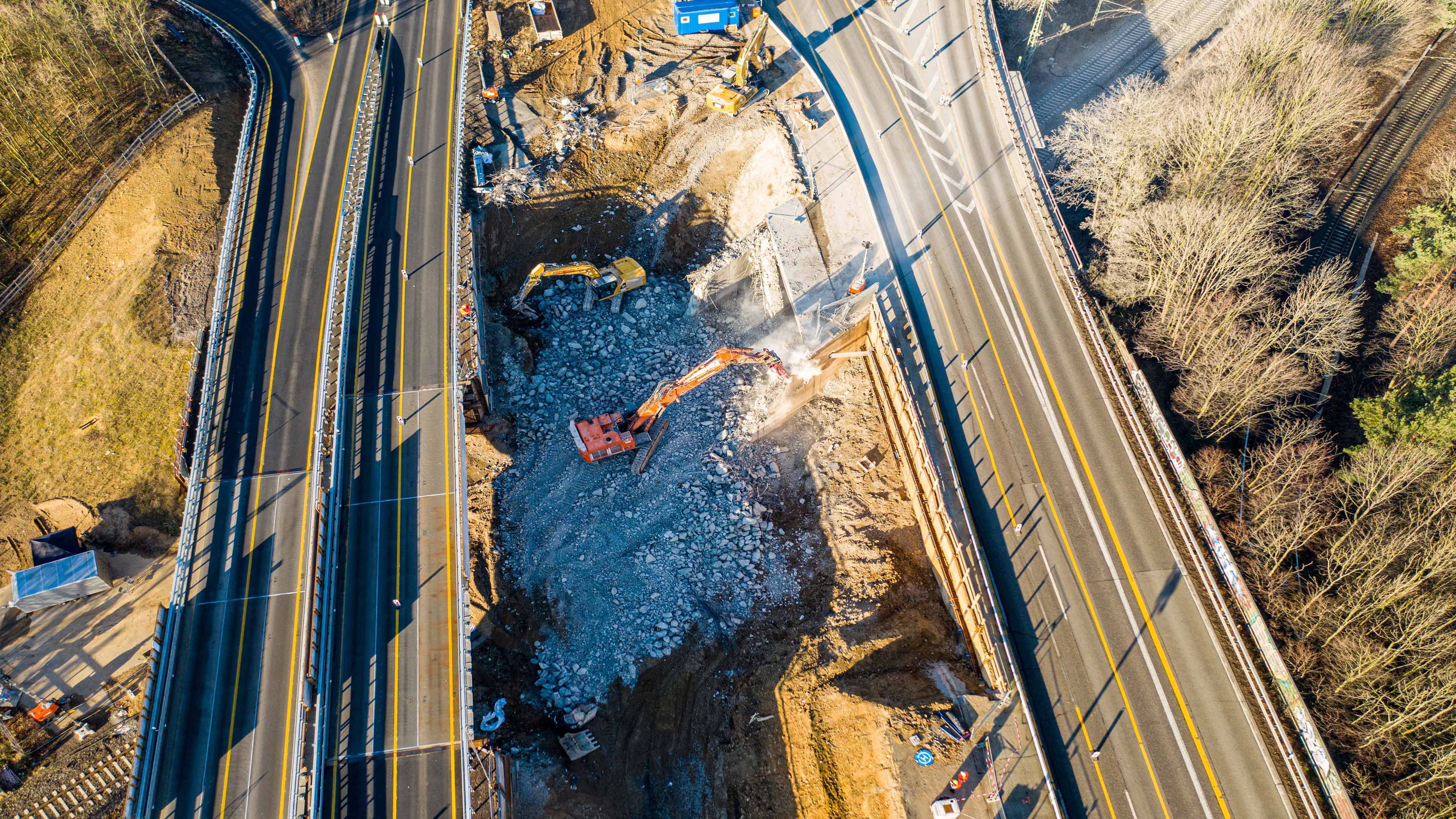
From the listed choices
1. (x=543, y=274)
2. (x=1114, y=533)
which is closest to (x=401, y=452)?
(x=543, y=274)

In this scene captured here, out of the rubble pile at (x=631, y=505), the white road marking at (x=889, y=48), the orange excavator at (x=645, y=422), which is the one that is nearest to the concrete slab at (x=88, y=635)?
the rubble pile at (x=631, y=505)

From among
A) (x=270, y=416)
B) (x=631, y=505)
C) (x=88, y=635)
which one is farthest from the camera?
(x=631, y=505)

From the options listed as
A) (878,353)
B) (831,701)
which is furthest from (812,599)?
(878,353)

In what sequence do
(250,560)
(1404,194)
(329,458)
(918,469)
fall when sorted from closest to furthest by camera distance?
(250,560)
(329,458)
(918,469)
(1404,194)

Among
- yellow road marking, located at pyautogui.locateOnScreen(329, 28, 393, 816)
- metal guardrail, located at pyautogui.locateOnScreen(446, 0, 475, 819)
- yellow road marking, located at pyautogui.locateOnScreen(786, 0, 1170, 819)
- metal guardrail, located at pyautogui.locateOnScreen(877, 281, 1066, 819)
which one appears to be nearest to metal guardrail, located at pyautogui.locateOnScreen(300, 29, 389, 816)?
yellow road marking, located at pyautogui.locateOnScreen(329, 28, 393, 816)

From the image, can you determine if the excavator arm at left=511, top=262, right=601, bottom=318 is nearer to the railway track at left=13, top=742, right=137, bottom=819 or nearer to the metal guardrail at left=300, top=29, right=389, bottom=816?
the metal guardrail at left=300, top=29, right=389, bottom=816

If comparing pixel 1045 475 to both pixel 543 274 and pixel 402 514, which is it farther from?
pixel 402 514

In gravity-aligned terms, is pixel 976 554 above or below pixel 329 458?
below

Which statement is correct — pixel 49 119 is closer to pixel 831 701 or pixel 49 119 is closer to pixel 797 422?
pixel 797 422
